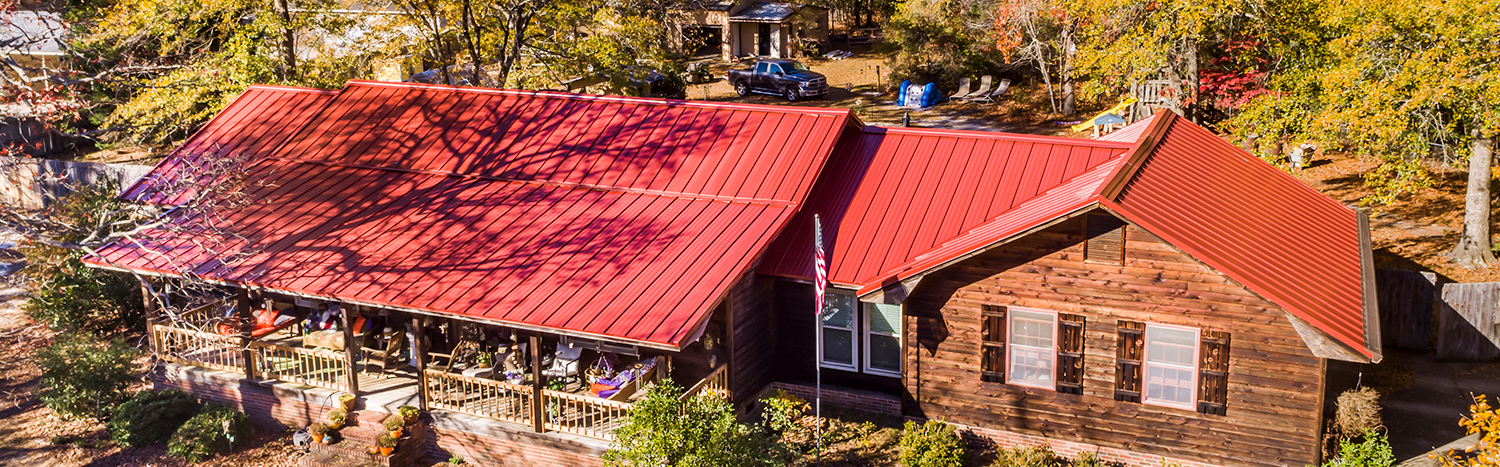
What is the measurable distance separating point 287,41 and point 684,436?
2530cm

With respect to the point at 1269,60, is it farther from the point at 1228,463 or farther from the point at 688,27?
the point at 688,27

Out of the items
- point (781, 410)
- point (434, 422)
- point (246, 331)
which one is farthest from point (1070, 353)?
point (246, 331)

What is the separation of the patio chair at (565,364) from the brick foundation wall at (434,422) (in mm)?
1056

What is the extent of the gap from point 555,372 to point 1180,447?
9827 millimetres

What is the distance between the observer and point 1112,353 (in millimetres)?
15695

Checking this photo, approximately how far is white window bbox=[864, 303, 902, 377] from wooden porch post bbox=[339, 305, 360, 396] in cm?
862

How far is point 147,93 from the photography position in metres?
31.8

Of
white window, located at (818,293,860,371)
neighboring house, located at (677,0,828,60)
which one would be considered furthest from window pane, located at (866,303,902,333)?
neighboring house, located at (677,0,828,60)

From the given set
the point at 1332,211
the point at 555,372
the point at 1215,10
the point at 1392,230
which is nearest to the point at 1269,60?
the point at 1215,10

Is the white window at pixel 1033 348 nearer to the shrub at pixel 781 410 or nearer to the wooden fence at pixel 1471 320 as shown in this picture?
the shrub at pixel 781 410

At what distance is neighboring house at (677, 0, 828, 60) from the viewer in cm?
5472

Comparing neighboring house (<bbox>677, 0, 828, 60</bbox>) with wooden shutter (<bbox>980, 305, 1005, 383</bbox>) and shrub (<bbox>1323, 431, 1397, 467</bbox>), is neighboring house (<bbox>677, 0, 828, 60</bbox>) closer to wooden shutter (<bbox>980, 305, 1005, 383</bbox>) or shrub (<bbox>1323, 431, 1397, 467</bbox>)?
wooden shutter (<bbox>980, 305, 1005, 383</bbox>)

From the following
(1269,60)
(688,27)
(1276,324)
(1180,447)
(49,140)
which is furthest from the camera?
(688,27)

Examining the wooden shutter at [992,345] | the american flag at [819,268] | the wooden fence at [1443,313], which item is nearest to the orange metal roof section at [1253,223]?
the wooden fence at [1443,313]
